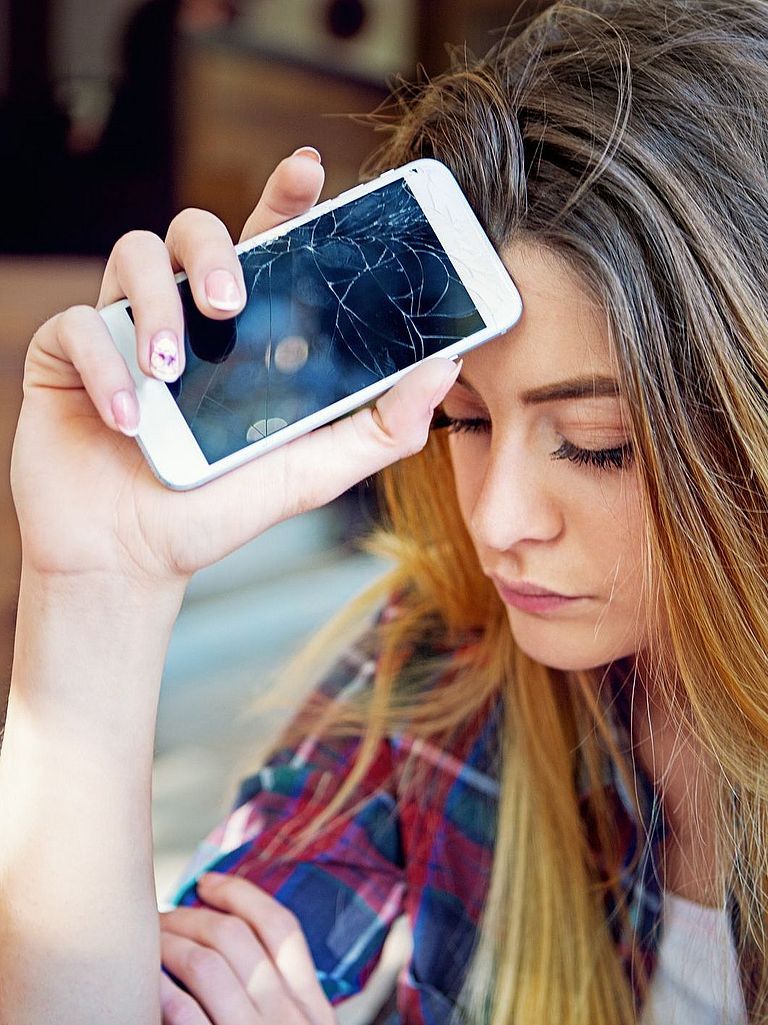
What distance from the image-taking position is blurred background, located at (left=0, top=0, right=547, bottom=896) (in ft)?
6.65

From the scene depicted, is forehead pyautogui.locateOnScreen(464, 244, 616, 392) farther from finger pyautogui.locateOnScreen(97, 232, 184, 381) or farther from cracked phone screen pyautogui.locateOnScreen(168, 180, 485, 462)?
finger pyautogui.locateOnScreen(97, 232, 184, 381)

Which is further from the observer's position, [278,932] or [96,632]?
[278,932]

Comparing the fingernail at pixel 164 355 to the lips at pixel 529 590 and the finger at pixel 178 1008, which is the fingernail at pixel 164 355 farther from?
the finger at pixel 178 1008

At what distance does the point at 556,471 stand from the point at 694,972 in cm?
47

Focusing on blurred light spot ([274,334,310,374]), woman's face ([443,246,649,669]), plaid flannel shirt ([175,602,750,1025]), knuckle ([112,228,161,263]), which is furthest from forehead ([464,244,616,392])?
plaid flannel shirt ([175,602,750,1025])

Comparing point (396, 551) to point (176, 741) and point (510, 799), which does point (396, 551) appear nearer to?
point (510, 799)

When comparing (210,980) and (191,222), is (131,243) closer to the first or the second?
(191,222)

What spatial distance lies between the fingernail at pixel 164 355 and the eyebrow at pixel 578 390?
0.24 meters

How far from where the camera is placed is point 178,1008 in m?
0.82

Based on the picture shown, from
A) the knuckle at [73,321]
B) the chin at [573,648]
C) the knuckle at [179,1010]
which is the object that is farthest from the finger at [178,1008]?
the knuckle at [73,321]

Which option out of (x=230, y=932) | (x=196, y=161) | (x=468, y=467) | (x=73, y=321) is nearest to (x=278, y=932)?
(x=230, y=932)

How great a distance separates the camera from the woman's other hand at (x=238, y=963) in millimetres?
831

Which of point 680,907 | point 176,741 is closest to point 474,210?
point 680,907

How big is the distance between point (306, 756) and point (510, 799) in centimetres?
21
